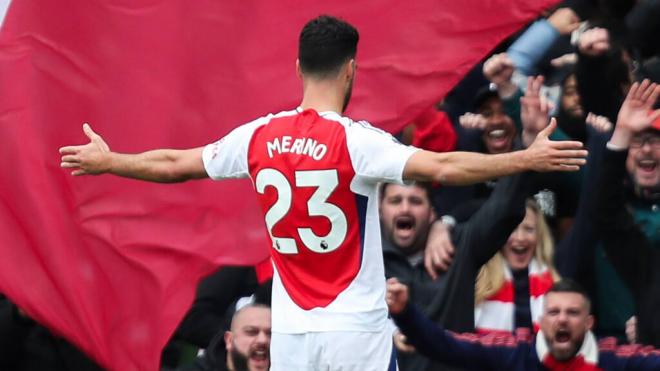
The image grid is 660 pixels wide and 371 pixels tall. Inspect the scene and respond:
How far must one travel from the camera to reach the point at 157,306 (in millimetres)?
8000

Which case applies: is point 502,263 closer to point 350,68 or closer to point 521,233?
point 521,233

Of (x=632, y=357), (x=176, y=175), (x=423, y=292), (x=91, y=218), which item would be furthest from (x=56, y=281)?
(x=632, y=357)

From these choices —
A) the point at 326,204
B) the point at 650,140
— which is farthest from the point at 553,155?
the point at 650,140

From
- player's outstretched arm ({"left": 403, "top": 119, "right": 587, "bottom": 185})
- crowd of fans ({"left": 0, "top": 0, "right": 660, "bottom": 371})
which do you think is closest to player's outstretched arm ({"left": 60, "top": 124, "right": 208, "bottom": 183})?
player's outstretched arm ({"left": 403, "top": 119, "right": 587, "bottom": 185})

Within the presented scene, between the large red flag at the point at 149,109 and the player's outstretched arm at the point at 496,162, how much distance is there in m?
1.81

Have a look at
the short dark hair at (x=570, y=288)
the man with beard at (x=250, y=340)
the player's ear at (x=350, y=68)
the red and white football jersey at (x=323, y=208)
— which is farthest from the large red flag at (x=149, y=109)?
the player's ear at (x=350, y=68)

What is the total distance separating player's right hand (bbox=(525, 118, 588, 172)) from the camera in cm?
617

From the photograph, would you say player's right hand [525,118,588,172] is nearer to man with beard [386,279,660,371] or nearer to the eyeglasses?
man with beard [386,279,660,371]

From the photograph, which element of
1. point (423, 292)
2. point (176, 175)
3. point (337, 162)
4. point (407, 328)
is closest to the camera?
point (337, 162)

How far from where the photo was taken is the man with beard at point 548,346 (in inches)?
304

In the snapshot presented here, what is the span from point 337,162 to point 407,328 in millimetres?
1356

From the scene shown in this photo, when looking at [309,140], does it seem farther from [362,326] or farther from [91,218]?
[91,218]

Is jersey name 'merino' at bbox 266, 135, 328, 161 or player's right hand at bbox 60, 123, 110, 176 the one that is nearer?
jersey name 'merino' at bbox 266, 135, 328, 161

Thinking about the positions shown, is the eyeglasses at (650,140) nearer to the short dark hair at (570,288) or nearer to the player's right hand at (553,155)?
the short dark hair at (570,288)
